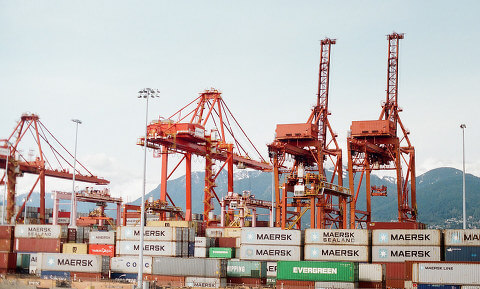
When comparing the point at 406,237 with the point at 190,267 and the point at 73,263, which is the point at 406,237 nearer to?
the point at 190,267

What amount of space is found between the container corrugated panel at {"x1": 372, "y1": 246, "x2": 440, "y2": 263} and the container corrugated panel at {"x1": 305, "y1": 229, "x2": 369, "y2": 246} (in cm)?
127

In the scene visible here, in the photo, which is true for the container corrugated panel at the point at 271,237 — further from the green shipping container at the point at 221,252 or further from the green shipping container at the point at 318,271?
the green shipping container at the point at 318,271

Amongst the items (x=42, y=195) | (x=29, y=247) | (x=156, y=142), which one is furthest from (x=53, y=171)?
(x=29, y=247)

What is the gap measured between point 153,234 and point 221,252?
21.7 ft

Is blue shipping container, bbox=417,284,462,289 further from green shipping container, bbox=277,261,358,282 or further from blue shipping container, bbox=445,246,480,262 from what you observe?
blue shipping container, bbox=445,246,480,262

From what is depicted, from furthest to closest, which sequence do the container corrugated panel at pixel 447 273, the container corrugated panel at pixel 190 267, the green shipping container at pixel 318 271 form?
1. the container corrugated panel at pixel 190 267
2. the green shipping container at pixel 318 271
3. the container corrugated panel at pixel 447 273

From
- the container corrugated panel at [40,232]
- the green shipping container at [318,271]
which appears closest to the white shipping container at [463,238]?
the green shipping container at [318,271]

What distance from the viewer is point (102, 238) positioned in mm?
67250

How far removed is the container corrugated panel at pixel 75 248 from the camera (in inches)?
2501

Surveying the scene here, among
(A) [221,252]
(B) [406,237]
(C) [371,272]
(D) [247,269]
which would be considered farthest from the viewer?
(A) [221,252]

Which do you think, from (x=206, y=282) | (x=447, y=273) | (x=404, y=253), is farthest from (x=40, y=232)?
(x=447, y=273)

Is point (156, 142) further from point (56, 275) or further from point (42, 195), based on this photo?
point (42, 195)

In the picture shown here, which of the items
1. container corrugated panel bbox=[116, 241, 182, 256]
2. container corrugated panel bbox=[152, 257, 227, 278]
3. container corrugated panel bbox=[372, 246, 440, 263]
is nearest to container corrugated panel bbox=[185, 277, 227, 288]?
container corrugated panel bbox=[152, 257, 227, 278]

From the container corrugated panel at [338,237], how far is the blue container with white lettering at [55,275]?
21.3m
